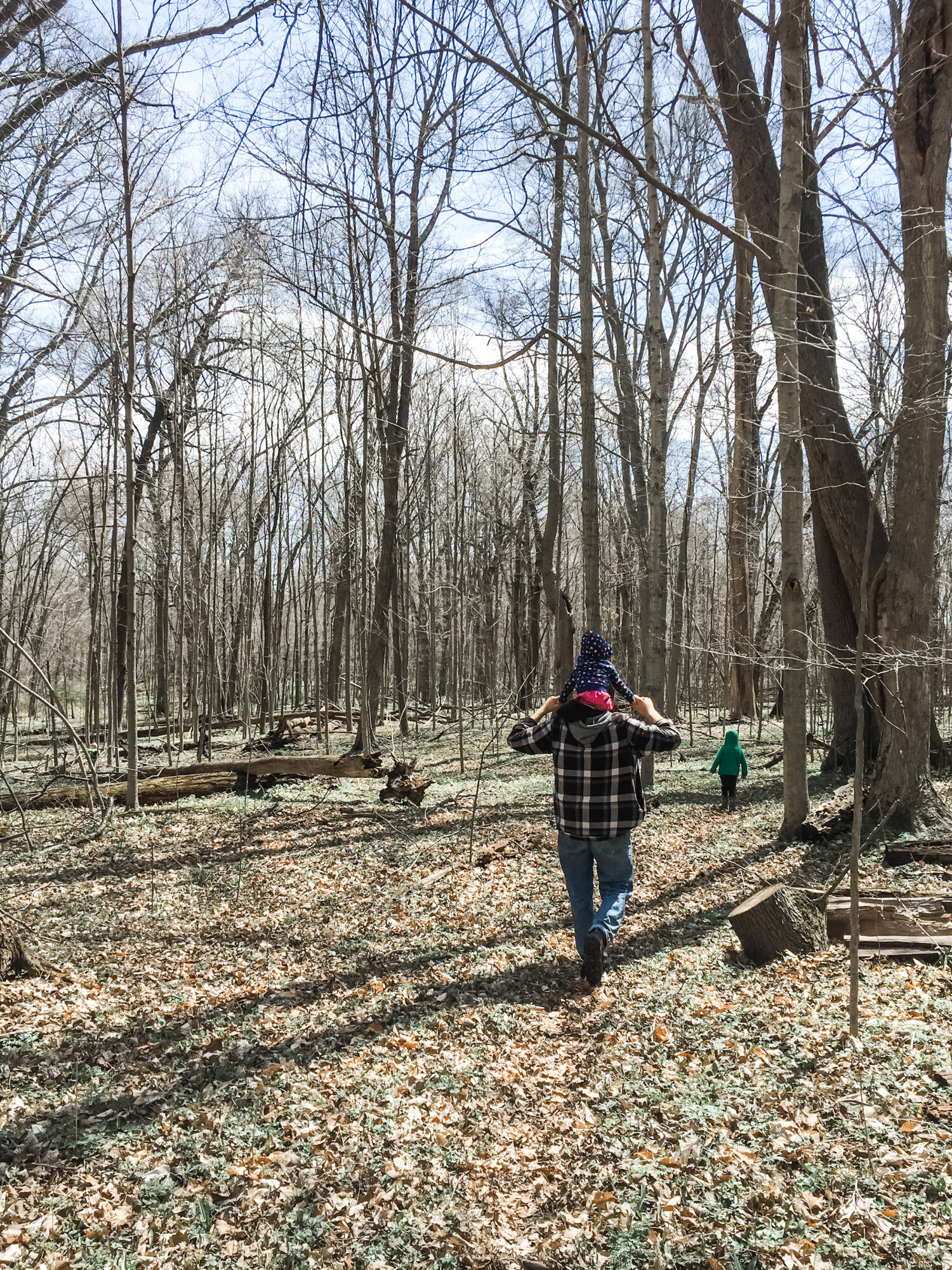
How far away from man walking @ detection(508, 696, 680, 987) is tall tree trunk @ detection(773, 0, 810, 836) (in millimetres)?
2759

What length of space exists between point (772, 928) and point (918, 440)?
5.26 m

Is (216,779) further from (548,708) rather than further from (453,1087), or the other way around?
(453,1087)

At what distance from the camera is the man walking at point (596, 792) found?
4.77 meters

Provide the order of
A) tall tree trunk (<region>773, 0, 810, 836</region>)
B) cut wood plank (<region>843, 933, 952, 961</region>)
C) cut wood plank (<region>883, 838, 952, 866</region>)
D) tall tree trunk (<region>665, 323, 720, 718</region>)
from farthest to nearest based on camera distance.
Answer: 1. tall tree trunk (<region>665, 323, 720, 718</region>)
2. tall tree trunk (<region>773, 0, 810, 836</region>)
3. cut wood plank (<region>883, 838, 952, 866</region>)
4. cut wood plank (<region>843, 933, 952, 961</region>)

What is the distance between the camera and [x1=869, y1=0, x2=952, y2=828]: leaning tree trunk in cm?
775

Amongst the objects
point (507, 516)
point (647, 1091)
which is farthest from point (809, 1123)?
point (507, 516)

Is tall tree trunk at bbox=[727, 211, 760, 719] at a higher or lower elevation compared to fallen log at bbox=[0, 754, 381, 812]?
higher

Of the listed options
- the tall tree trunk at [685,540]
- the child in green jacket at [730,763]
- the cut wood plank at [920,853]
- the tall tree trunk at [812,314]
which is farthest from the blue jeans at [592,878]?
the tall tree trunk at [685,540]

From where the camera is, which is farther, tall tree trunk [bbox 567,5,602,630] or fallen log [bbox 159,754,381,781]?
fallen log [bbox 159,754,381,781]

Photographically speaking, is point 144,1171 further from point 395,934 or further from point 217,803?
point 217,803

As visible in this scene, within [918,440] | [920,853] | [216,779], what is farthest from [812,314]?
[216,779]

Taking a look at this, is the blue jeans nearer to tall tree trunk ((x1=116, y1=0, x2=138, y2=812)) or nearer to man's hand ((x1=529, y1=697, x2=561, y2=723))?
man's hand ((x1=529, y1=697, x2=561, y2=723))

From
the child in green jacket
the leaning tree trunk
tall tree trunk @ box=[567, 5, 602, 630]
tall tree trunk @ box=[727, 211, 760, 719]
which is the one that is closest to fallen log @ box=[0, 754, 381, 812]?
tall tree trunk @ box=[567, 5, 602, 630]

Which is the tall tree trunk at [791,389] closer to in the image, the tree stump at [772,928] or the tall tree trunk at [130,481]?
the tree stump at [772,928]
